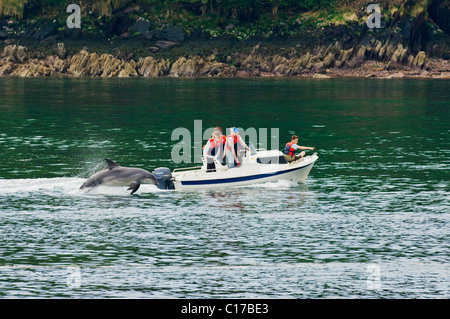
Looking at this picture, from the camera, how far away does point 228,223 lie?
3688cm

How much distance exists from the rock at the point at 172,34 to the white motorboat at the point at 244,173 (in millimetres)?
145907

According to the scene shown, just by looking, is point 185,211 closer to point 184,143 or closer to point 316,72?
point 184,143

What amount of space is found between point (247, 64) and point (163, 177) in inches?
5553

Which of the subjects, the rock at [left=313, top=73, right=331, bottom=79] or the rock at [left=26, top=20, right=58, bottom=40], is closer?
the rock at [left=313, top=73, right=331, bottom=79]

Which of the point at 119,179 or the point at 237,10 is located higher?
the point at 237,10

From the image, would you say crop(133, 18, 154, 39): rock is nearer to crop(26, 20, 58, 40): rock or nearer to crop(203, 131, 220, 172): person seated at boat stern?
crop(26, 20, 58, 40): rock

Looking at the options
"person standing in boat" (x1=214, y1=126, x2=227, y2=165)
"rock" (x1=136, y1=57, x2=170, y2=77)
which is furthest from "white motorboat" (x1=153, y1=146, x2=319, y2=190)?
"rock" (x1=136, y1=57, x2=170, y2=77)

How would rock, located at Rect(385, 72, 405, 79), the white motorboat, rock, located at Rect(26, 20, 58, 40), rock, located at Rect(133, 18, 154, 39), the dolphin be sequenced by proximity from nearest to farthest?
the dolphin → the white motorboat → rock, located at Rect(385, 72, 405, 79) → rock, located at Rect(133, 18, 154, 39) → rock, located at Rect(26, 20, 58, 40)

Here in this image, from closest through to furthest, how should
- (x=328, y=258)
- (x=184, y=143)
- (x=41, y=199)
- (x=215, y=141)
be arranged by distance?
(x=328, y=258) → (x=41, y=199) → (x=215, y=141) → (x=184, y=143)

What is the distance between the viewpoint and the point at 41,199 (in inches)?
1641

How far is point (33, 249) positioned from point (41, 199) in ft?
31.2

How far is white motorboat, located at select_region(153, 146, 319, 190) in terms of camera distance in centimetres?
4384
